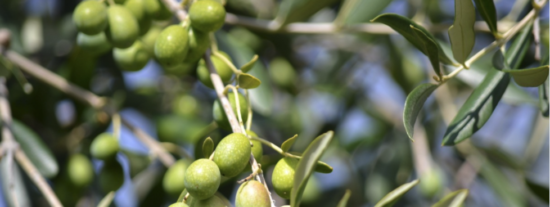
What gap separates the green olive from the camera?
1271mm

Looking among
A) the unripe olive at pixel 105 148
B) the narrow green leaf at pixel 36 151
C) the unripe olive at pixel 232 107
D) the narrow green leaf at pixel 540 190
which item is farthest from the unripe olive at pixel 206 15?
the narrow green leaf at pixel 540 190

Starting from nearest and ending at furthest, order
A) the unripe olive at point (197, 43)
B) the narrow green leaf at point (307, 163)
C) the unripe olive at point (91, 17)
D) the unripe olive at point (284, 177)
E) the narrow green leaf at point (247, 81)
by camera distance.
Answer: the narrow green leaf at point (307, 163) → the unripe olive at point (284, 177) → the narrow green leaf at point (247, 81) → the unripe olive at point (197, 43) → the unripe olive at point (91, 17)

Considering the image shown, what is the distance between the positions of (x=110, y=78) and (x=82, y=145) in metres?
0.47

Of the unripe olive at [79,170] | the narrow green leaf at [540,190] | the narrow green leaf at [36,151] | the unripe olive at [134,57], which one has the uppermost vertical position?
the unripe olive at [134,57]

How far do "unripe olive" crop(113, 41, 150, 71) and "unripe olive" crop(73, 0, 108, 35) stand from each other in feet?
0.40

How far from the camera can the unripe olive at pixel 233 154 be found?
0.82m

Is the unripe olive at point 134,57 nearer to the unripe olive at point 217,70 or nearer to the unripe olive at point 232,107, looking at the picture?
the unripe olive at point 217,70

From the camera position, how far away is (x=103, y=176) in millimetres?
1407

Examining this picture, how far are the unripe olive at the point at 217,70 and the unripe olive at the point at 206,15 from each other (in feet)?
0.24

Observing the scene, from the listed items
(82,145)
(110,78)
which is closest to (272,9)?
(110,78)

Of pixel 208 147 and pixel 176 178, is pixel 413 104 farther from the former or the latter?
pixel 176 178

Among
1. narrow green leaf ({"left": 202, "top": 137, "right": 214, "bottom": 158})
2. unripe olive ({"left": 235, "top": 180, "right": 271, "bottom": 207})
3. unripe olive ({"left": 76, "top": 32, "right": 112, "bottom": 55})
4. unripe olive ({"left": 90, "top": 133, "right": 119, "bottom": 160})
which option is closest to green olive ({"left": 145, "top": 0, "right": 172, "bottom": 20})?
unripe olive ({"left": 76, "top": 32, "right": 112, "bottom": 55})

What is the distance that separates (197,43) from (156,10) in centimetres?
23

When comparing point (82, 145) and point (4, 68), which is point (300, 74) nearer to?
point (82, 145)
